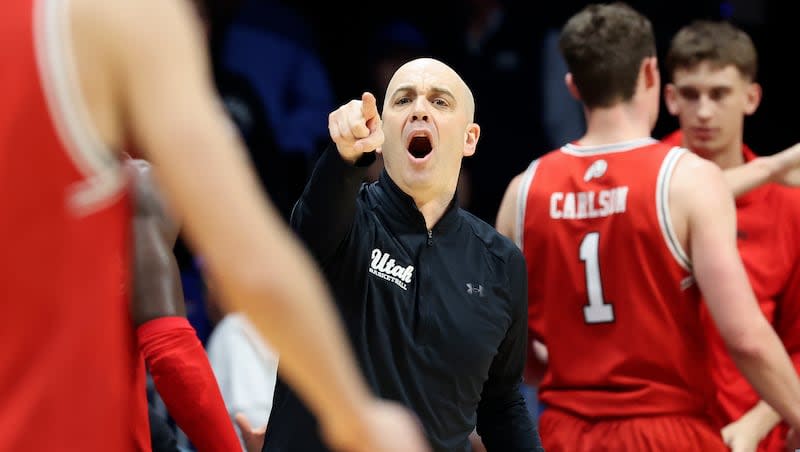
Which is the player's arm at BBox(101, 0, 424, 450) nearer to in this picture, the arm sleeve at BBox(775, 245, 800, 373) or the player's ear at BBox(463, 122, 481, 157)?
the player's ear at BBox(463, 122, 481, 157)

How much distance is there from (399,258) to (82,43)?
185cm

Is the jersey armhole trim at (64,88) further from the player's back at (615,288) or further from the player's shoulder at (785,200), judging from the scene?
the player's shoulder at (785,200)

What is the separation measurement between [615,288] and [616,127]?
59cm

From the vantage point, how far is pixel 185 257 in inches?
279

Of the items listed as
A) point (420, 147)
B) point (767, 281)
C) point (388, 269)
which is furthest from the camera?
point (767, 281)

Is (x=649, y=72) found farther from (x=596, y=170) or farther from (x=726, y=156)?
(x=726, y=156)

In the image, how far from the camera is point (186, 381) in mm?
3414

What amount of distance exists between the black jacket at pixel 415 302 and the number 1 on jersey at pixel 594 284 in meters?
0.78

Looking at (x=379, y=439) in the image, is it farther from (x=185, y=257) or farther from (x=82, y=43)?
(x=185, y=257)

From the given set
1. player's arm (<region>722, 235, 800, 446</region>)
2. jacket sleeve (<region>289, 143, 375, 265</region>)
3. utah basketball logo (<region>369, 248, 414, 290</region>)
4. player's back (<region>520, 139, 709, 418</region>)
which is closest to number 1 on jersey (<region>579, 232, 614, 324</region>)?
player's back (<region>520, 139, 709, 418</region>)

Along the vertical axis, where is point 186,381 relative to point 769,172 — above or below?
below

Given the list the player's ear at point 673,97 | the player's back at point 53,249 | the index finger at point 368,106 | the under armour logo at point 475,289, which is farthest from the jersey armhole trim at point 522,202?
the player's back at point 53,249

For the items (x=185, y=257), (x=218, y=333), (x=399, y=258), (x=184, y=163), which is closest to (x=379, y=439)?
(x=184, y=163)

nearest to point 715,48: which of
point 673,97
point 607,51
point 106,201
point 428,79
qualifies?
point 673,97
